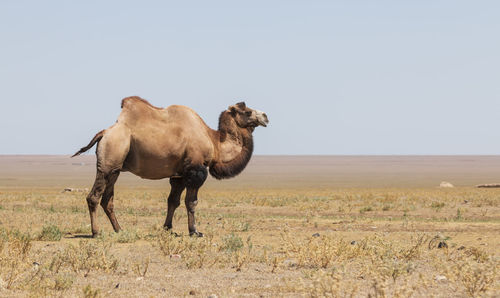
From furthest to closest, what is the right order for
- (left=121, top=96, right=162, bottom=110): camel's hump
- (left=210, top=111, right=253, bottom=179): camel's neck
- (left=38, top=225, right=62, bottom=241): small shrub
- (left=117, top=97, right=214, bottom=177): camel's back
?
(left=210, top=111, right=253, bottom=179): camel's neck
(left=121, top=96, right=162, bottom=110): camel's hump
(left=117, top=97, right=214, bottom=177): camel's back
(left=38, top=225, right=62, bottom=241): small shrub

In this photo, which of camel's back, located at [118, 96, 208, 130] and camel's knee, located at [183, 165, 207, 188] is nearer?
camel's back, located at [118, 96, 208, 130]

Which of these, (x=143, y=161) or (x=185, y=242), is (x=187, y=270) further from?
(x=143, y=161)

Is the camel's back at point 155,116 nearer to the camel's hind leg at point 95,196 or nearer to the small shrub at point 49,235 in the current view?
the camel's hind leg at point 95,196

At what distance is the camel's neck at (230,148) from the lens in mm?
15031

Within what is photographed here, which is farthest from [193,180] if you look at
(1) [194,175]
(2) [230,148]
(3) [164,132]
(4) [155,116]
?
(4) [155,116]

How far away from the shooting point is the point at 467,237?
14938mm

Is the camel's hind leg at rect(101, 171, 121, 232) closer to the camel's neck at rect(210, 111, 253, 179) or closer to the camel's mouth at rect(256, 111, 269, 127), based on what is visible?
the camel's neck at rect(210, 111, 253, 179)

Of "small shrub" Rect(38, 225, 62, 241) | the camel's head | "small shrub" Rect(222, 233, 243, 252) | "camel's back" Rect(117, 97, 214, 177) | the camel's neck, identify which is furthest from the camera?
the camel's head

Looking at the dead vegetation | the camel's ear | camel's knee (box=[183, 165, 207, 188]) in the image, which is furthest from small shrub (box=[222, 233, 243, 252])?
the camel's ear

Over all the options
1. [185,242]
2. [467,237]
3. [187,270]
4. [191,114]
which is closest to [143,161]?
[191,114]

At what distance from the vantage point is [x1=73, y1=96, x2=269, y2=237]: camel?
541 inches

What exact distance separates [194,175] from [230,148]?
4.00 ft

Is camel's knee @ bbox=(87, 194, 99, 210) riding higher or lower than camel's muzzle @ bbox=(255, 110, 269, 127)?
lower

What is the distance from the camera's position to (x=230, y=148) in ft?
49.7
